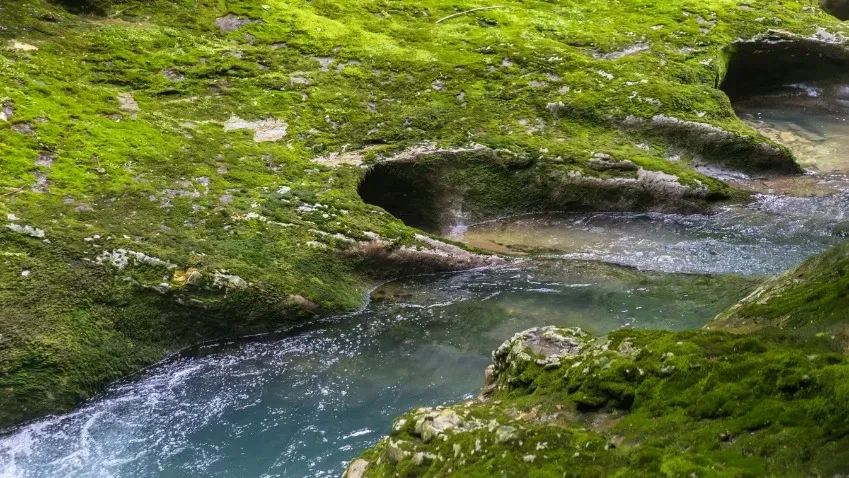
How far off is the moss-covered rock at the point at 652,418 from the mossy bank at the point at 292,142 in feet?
18.9

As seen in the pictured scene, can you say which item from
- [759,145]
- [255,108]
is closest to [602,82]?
[759,145]

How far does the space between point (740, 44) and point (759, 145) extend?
584 cm

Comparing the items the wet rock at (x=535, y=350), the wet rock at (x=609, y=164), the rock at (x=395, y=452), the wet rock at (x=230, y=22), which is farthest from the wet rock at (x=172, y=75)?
the rock at (x=395, y=452)

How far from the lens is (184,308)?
33.2 ft

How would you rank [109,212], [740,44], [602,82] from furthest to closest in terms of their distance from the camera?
[740,44] < [602,82] < [109,212]

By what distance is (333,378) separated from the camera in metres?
9.27

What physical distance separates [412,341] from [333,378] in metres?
1.49

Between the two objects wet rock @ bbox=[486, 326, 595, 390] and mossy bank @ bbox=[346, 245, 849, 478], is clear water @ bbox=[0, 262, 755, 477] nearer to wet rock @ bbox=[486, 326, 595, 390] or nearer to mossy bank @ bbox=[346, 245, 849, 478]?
wet rock @ bbox=[486, 326, 595, 390]

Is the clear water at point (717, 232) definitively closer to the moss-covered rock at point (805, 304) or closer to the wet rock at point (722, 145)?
the wet rock at point (722, 145)

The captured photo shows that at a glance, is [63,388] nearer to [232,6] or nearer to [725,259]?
[725,259]

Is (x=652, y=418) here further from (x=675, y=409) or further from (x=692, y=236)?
(x=692, y=236)

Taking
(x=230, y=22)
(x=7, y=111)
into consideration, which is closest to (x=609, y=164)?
(x=230, y=22)

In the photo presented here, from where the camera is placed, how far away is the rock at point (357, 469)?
561cm

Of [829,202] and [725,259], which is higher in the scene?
[829,202]
